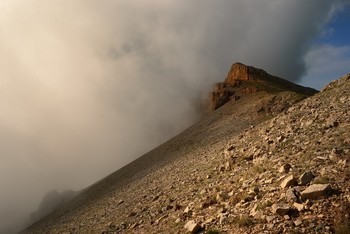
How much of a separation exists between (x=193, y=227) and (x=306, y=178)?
17.2 ft

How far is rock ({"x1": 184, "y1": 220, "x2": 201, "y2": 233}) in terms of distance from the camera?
1449 cm

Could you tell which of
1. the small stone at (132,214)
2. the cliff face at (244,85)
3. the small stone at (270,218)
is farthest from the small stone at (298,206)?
the cliff face at (244,85)

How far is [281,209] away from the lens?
40.5ft

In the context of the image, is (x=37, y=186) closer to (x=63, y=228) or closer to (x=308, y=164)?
(x=63, y=228)

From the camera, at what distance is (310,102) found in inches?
1123

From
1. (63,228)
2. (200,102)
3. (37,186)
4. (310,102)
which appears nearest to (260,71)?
(200,102)

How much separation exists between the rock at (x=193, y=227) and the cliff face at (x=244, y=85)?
54452 millimetres

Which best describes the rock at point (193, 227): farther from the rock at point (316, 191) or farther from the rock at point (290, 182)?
the rock at point (316, 191)

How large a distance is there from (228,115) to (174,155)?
17.4 meters

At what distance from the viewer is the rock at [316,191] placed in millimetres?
12500

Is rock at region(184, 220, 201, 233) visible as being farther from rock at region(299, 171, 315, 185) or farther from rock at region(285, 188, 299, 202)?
rock at region(299, 171, 315, 185)

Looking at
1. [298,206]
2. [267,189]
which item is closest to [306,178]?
[267,189]

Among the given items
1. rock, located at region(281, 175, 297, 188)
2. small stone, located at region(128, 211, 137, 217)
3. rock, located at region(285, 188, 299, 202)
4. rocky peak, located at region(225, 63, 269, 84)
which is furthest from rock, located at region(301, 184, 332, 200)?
rocky peak, located at region(225, 63, 269, 84)

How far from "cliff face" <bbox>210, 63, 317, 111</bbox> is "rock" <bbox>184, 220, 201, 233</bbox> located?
54.5 m
